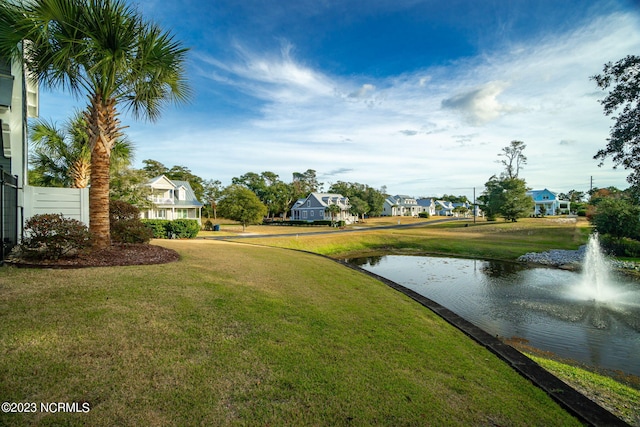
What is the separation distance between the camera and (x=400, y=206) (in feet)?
282

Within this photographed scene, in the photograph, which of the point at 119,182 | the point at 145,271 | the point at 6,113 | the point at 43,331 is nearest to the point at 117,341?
the point at 43,331

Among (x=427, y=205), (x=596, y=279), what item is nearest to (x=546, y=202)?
(x=427, y=205)

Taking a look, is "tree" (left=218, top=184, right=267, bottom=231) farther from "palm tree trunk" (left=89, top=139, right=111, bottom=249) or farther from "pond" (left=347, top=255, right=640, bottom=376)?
"palm tree trunk" (left=89, top=139, right=111, bottom=249)

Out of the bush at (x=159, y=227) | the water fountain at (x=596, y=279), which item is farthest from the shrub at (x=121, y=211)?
the water fountain at (x=596, y=279)

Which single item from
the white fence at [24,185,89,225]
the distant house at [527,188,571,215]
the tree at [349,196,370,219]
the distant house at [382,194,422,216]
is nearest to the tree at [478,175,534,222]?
the tree at [349,196,370,219]

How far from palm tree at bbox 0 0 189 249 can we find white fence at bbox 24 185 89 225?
5.72 feet

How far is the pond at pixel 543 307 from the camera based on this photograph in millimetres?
7512

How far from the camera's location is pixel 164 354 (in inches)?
146

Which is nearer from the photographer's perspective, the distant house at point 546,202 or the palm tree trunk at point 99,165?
the palm tree trunk at point 99,165

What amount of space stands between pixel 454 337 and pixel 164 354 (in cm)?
516

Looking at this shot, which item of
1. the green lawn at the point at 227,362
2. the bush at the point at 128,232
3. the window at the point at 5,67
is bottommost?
the green lawn at the point at 227,362

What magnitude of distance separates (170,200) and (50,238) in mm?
30181

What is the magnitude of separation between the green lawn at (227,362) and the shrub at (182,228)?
1697 cm

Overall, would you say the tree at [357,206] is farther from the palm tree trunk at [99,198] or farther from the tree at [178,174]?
the palm tree trunk at [99,198]
